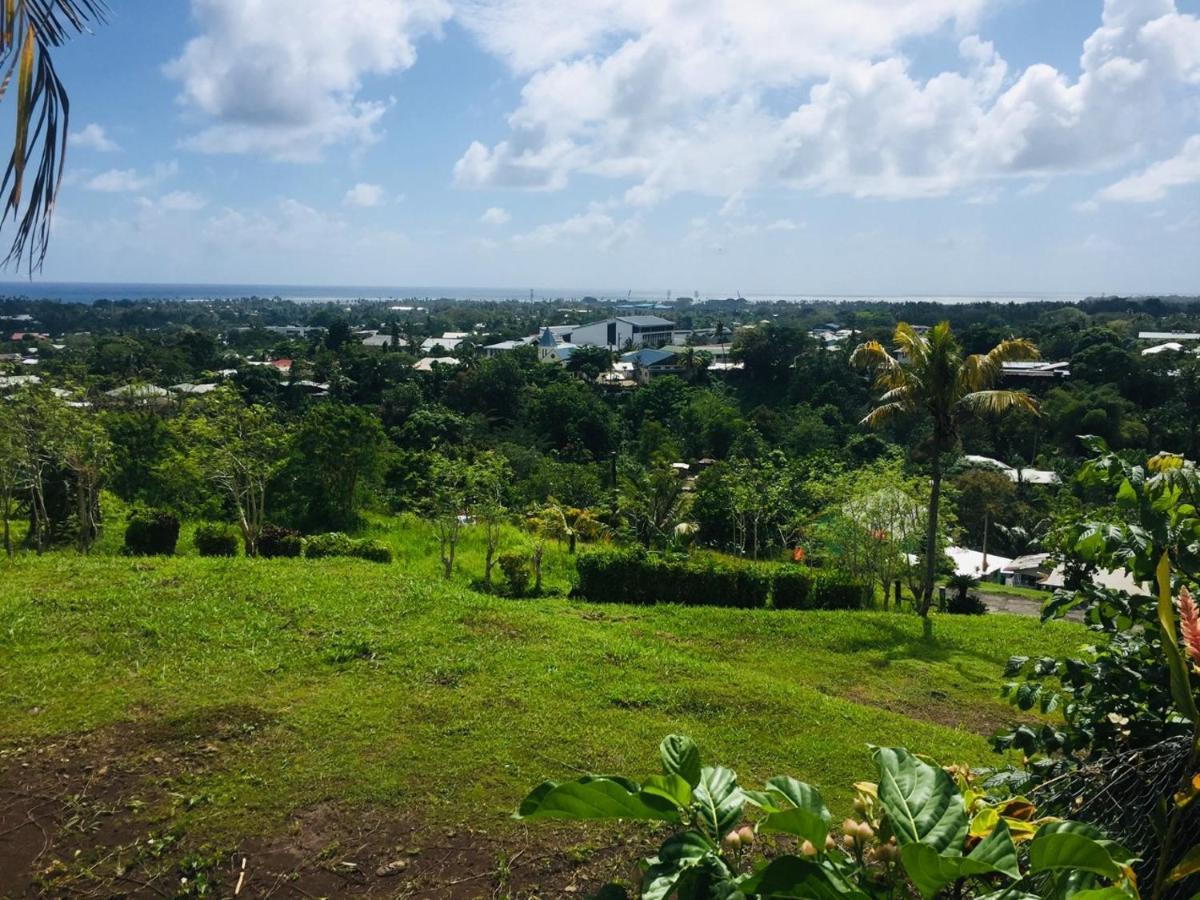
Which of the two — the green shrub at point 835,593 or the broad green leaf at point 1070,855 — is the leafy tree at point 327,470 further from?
the broad green leaf at point 1070,855

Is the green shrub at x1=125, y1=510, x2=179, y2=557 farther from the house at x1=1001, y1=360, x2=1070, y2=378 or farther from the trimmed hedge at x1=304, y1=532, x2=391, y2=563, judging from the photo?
the house at x1=1001, y1=360, x2=1070, y2=378

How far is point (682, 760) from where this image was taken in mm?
1210

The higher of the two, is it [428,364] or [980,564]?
[428,364]

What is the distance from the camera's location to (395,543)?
13.7 m

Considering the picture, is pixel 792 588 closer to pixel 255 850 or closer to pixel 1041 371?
pixel 255 850

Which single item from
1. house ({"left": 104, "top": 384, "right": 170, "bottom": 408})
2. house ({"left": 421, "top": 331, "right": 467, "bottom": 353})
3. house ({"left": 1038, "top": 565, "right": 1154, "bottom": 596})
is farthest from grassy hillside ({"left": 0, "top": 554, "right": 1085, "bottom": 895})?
house ({"left": 421, "top": 331, "right": 467, "bottom": 353})

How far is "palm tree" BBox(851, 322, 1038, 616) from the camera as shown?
9.78 metres

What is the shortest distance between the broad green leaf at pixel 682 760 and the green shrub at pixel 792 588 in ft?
31.0

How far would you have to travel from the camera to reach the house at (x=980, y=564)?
22.0 m

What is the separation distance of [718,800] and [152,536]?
1124cm

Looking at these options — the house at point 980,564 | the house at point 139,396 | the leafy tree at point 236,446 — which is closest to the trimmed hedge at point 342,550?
the leafy tree at point 236,446

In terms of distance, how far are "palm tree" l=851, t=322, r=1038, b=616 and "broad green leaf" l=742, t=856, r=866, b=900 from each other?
31.3 feet

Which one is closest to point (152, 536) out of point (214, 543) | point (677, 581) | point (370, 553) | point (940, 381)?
point (214, 543)

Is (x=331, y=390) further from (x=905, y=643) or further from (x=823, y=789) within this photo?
(x=823, y=789)
